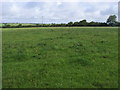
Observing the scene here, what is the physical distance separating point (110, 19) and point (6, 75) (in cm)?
12387

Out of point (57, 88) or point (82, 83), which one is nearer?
point (57, 88)

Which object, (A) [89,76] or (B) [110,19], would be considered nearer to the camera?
(A) [89,76]

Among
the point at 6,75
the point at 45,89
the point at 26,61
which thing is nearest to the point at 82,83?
the point at 45,89

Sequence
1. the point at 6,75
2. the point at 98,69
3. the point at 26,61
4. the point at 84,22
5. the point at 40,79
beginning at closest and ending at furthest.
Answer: the point at 40,79, the point at 6,75, the point at 98,69, the point at 26,61, the point at 84,22

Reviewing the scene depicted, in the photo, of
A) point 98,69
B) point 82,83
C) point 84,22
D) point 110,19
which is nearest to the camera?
point 82,83

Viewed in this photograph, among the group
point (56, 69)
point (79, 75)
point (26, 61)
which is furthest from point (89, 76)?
point (26, 61)

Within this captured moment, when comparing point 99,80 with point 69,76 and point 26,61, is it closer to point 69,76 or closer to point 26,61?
point 69,76

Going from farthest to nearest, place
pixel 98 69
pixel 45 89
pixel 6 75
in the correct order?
pixel 98 69 < pixel 6 75 < pixel 45 89

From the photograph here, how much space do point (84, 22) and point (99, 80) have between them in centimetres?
10095

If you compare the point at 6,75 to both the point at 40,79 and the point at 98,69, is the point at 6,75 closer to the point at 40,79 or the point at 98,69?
the point at 40,79

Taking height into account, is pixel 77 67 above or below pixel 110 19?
below

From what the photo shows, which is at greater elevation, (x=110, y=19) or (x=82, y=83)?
(x=110, y=19)

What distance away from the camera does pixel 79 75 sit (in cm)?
820

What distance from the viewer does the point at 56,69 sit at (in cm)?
925
